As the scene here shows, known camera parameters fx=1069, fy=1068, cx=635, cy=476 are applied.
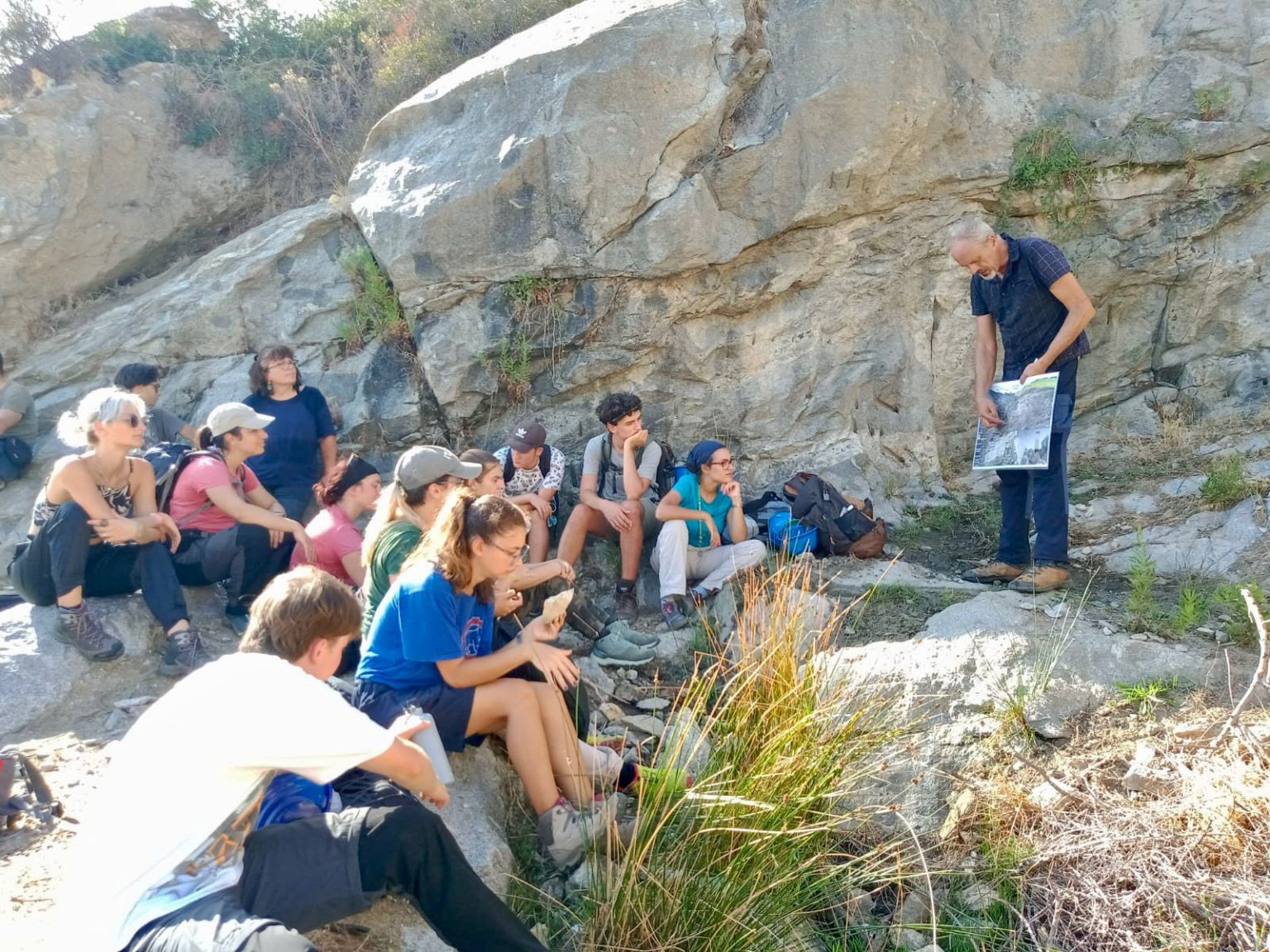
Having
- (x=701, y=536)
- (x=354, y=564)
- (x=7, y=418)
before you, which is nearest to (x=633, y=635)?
(x=701, y=536)

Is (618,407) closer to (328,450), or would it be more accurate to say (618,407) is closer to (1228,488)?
(328,450)

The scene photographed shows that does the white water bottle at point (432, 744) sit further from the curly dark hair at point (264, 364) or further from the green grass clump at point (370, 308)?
the green grass clump at point (370, 308)

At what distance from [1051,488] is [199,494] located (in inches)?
167

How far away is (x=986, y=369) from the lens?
5531 mm

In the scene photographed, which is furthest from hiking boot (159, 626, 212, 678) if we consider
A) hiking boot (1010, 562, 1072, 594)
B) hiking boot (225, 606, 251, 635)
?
hiking boot (1010, 562, 1072, 594)

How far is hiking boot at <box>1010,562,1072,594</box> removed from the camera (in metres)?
5.32

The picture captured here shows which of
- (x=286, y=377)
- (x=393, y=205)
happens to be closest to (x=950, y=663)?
(x=286, y=377)

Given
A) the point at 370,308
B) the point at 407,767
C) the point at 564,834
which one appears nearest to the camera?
the point at 407,767

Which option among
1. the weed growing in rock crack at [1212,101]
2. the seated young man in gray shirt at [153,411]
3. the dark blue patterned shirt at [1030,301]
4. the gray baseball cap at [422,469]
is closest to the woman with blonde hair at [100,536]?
the seated young man in gray shirt at [153,411]

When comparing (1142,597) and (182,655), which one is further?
(1142,597)

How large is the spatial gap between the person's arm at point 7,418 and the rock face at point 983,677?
5.43 m

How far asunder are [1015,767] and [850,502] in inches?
94.8

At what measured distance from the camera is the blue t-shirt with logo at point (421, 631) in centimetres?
357

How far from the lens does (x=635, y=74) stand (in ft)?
21.8
